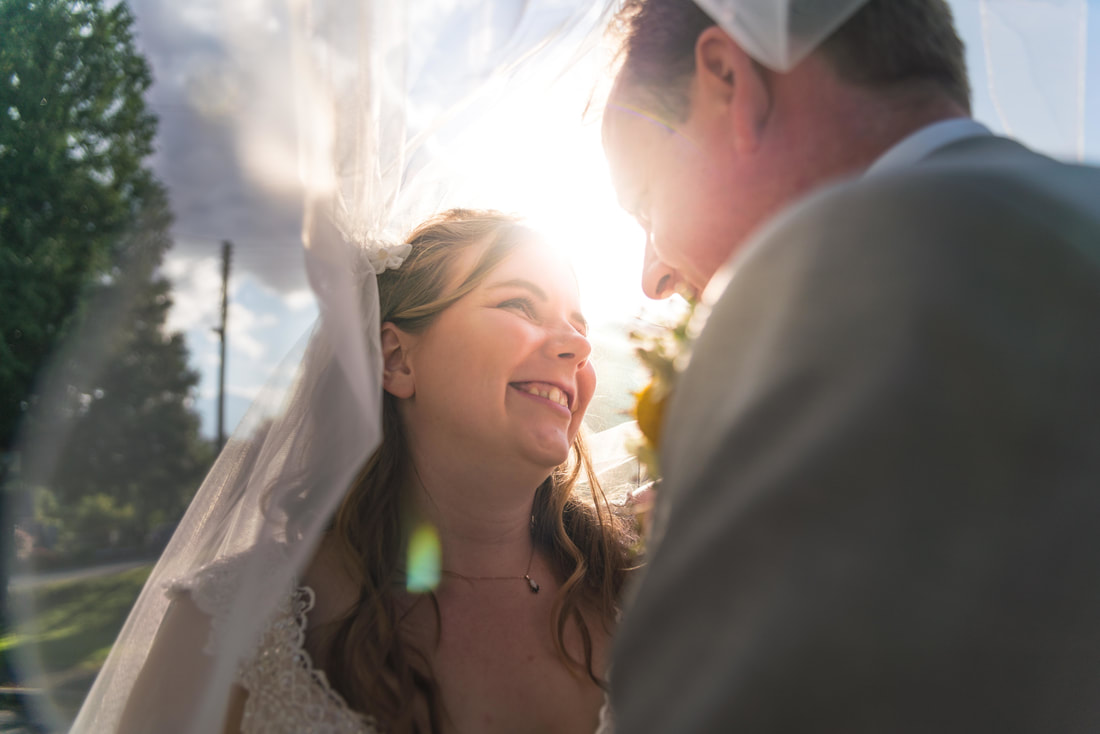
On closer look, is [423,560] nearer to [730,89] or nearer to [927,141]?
[730,89]

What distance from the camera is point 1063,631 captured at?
898 mm

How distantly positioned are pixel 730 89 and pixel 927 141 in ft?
1.42

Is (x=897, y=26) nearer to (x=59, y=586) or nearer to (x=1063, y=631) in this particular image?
(x=1063, y=631)

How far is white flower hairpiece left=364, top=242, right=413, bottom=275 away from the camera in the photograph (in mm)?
2284

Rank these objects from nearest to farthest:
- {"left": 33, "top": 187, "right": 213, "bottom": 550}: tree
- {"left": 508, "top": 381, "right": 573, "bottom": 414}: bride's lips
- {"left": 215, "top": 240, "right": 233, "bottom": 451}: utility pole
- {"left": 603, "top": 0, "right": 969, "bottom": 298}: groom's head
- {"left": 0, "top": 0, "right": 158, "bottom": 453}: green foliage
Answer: {"left": 603, "top": 0, "right": 969, "bottom": 298}: groom's head → {"left": 508, "top": 381, "right": 573, "bottom": 414}: bride's lips → {"left": 0, "top": 0, "right": 158, "bottom": 453}: green foliage → {"left": 33, "top": 187, "right": 213, "bottom": 550}: tree → {"left": 215, "top": 240, "right": 233, "bottom": 451}: utility pole

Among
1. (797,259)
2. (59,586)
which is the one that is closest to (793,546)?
(797,259)

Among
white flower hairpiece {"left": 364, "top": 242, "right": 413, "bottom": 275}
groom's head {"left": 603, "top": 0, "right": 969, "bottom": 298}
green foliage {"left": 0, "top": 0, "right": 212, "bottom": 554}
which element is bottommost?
groom's head {"left": 603, "top": 0, "right": 969, "bottom": 298}

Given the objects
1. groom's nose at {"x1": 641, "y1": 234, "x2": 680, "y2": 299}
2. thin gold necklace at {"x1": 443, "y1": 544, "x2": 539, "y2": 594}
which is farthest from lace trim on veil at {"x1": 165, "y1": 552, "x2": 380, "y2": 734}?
groom's nose at {"x1": 641, "y1": 234, "x2": 680, "y2": 299}

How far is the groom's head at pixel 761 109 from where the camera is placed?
1.30 metres

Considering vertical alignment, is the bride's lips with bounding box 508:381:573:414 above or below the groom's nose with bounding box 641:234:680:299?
below

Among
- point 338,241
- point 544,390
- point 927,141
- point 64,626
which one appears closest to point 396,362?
point 544,390

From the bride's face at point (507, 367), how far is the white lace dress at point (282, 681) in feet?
2.82

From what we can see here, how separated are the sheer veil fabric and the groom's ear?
0.10m

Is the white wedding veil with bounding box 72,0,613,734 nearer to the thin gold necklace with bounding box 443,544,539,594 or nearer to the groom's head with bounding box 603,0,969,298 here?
the groom's head with bounding box 603,0,969,298
